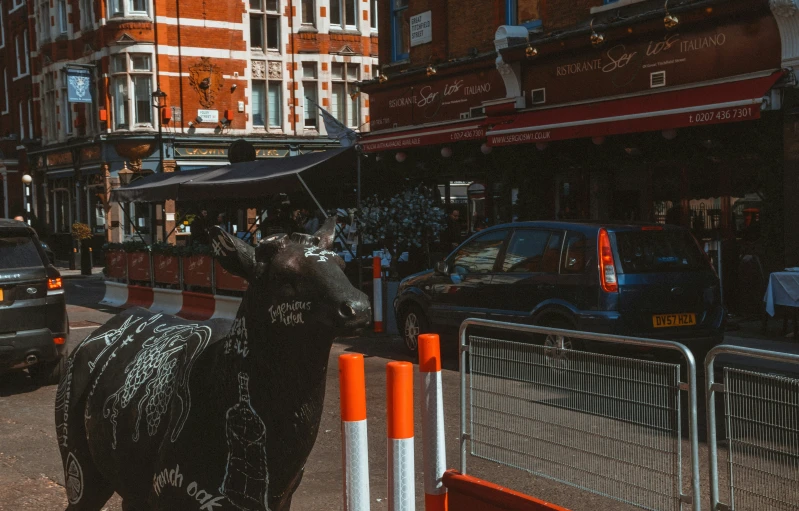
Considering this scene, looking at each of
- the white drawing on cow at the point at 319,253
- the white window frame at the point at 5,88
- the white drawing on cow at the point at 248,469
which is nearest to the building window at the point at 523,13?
the white drawing on cow at the point at 319,253

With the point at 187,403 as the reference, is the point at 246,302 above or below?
above

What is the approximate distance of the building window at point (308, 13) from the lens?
127 feet

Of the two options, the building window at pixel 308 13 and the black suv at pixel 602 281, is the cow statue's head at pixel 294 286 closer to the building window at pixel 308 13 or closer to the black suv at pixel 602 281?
the black suv at pixel 602 281

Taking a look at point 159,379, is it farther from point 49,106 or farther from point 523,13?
point 49,106

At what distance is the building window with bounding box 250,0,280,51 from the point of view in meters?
38.3

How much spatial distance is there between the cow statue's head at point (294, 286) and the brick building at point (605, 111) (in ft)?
35.0

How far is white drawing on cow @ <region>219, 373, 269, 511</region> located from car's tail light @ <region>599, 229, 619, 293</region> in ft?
23.0

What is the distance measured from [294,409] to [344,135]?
19157mm

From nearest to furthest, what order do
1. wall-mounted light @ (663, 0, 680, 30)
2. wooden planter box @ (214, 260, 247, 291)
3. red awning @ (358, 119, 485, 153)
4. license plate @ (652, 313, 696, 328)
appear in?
license plate @ (652, 313, 696, 328) → wall-mounted light @ (663, 0, 680, 30) → wooden planter box @ (214, 260, 247, 291) → red awning @ (358, 119, 485, 153)

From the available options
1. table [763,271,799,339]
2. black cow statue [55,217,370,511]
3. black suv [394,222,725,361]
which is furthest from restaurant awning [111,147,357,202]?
black cow statue [55,217,370,511]

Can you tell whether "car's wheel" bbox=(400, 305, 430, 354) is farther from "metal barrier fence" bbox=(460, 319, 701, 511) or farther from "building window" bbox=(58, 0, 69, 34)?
Result: "building window" bbox=(58, 0, 69, 34)

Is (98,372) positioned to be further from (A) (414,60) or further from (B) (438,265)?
(A) (414,60)

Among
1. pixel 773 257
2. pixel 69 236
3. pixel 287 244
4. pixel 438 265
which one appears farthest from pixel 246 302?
pixel 69 236

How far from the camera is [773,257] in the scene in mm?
13844
